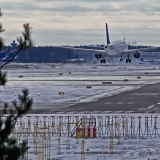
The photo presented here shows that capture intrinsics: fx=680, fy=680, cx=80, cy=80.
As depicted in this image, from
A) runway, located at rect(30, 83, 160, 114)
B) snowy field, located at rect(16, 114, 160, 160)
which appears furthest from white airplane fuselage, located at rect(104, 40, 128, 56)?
snowy field, located at rect(16, 114, 160, 160)

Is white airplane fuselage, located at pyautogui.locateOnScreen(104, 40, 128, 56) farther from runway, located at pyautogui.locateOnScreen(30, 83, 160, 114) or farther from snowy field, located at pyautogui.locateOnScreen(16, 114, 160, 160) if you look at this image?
snowy field, located at pyautogui.locateOnScreen(16, 114, 160, 160)

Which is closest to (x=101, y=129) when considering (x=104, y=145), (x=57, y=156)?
(x=104, y=145)

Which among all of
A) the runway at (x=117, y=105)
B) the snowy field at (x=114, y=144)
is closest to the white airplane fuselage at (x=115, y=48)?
the runway at (x=117, y=105)

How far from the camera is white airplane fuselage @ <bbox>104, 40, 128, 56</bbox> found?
139 meters

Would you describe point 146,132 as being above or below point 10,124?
below

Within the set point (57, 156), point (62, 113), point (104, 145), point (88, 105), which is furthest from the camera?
point (88, 105)

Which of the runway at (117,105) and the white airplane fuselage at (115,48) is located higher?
the white airplane fuselage at (115,48)

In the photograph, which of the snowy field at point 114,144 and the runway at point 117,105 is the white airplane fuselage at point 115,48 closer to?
the runway at point 117,105

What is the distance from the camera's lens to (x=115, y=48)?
13988 centimetres

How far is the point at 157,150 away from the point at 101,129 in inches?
343

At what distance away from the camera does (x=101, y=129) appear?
1652 inches

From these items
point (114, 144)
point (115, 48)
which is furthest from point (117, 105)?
point (115, 48)

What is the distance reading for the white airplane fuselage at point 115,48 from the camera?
13888cm

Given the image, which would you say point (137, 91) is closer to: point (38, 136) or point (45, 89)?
point (45, 89)
